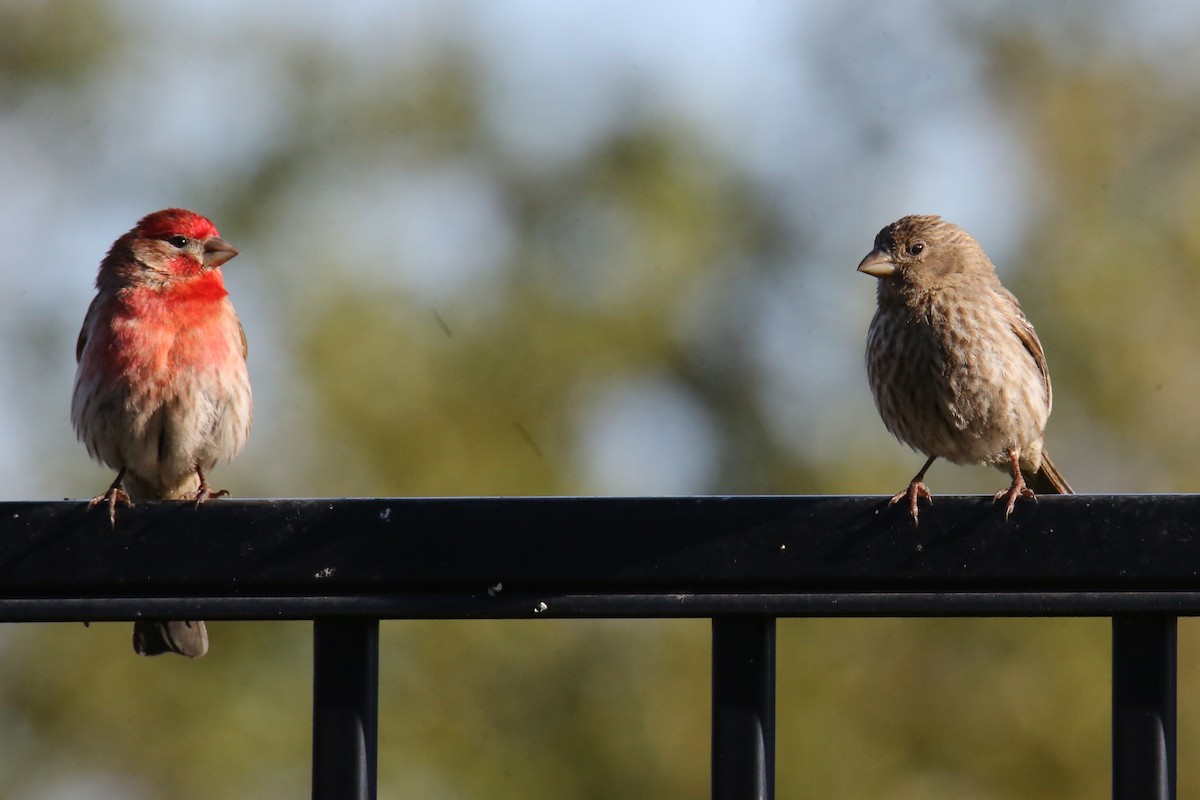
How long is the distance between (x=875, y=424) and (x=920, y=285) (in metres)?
16.5

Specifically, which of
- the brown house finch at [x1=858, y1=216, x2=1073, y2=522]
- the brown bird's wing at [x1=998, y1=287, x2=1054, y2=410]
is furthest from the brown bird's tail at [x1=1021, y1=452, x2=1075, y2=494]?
the brown bird's wing at [x1=998, y1=287, x2=1054, y2=410]

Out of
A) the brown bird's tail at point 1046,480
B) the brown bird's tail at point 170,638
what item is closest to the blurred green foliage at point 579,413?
the brown bird's tail at point 1046,480

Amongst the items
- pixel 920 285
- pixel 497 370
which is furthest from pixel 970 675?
pixel 920 285

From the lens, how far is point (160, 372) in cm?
568

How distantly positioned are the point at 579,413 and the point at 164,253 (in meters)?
16.8

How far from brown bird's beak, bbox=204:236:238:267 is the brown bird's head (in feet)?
8.08

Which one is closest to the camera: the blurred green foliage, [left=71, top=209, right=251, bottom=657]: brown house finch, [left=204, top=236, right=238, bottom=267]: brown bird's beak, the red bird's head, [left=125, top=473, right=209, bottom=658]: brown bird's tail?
[left=125, top=473, right=209, bottom=658]: brown bird's tail

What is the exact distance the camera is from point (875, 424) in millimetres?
22328

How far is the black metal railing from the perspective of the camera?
244cm

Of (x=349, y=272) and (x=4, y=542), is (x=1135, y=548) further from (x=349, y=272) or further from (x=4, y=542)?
(x=349, y=272)

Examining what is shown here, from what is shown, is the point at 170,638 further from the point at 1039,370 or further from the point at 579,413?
the point at 579,413

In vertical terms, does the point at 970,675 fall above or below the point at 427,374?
below

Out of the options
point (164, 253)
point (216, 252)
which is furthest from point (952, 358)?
point (164, 253)

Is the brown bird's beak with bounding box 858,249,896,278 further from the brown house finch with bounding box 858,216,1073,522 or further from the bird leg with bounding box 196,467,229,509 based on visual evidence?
the bird leg with bounding box 196,467,229,509
